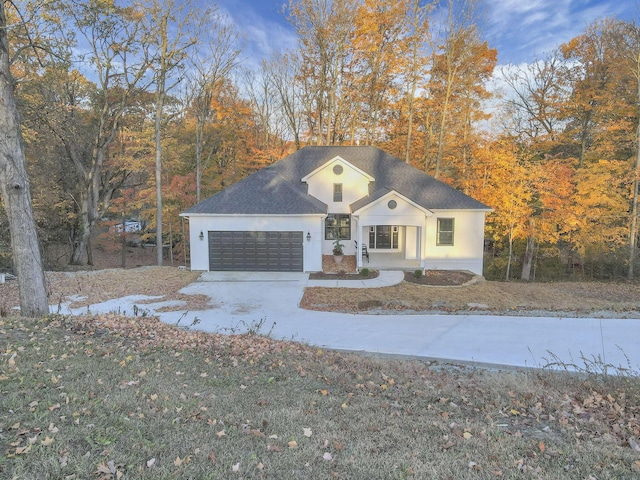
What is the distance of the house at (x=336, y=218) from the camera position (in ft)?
56.9

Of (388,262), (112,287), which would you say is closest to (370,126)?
Answer: (388,262)

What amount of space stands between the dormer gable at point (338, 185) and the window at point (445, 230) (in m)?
4.13

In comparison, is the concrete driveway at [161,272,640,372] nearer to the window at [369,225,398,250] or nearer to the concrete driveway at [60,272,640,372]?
the concrete driveway at [60,272,640,372]

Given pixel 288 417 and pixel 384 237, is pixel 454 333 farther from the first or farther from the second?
pixel 384 237

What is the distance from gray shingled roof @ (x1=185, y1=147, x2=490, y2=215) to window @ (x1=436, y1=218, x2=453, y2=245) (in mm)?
722

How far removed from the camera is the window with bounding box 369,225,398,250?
2067 cm

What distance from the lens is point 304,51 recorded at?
2533 centimetres

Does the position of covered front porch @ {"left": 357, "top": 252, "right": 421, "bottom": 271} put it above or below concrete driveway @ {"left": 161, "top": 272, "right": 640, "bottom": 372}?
above

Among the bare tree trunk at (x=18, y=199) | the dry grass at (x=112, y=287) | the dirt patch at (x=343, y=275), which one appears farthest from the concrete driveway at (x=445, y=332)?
the dirt patch at (x=343, y=275)

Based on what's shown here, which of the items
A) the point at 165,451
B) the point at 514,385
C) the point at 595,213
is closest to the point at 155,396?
the point at 165,451

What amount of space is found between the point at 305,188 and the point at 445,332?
13.4 metres

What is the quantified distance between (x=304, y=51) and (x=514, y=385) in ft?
82.8

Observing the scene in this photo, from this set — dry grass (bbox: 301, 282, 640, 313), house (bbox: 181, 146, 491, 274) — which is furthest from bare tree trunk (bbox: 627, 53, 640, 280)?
house (bbox: 181, 146, 491, 274)

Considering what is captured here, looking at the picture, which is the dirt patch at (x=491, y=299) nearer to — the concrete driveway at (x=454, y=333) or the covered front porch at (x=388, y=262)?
the concrete driveway at (x=454, y=333)
